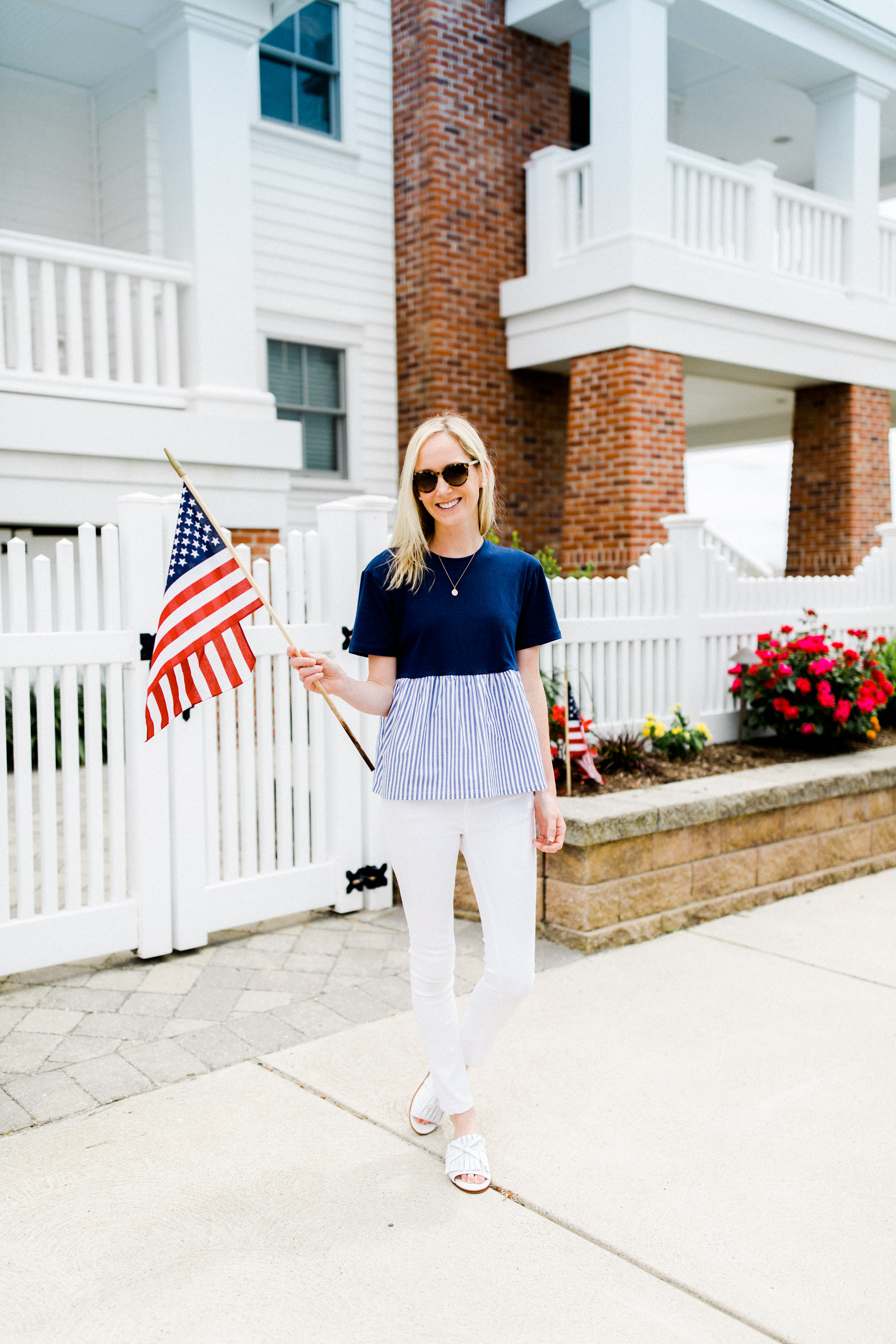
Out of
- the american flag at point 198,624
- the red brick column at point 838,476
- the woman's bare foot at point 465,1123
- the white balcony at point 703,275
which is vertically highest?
the white balcony at point 703,275

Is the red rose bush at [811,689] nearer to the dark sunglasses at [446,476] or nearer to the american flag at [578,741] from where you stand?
the american flag at [578,741]

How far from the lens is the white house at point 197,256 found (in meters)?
7.79

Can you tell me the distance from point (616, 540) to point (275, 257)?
158 inches

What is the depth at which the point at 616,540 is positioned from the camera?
10047mm

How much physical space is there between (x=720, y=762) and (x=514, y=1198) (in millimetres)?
4070

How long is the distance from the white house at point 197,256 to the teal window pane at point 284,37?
0.02 meters

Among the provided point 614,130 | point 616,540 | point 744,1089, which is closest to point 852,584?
point 616,540

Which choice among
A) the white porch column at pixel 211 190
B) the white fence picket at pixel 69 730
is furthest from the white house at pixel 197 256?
the white fence picket at pixel 69 730

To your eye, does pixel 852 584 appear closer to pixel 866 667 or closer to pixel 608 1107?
pixel 866 667

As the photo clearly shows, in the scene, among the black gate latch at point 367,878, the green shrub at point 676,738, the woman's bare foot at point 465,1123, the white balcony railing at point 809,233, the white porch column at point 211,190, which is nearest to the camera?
the woman's bare foot at point 465,1123

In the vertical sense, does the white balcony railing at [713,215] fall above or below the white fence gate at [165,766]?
above

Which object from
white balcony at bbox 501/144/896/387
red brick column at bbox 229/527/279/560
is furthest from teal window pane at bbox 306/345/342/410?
red brick column at bbox 229/527/279/560

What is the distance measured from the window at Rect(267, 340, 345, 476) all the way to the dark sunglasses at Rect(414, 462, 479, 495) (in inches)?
317

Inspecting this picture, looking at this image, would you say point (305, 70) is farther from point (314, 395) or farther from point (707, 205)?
point (707, 205)
